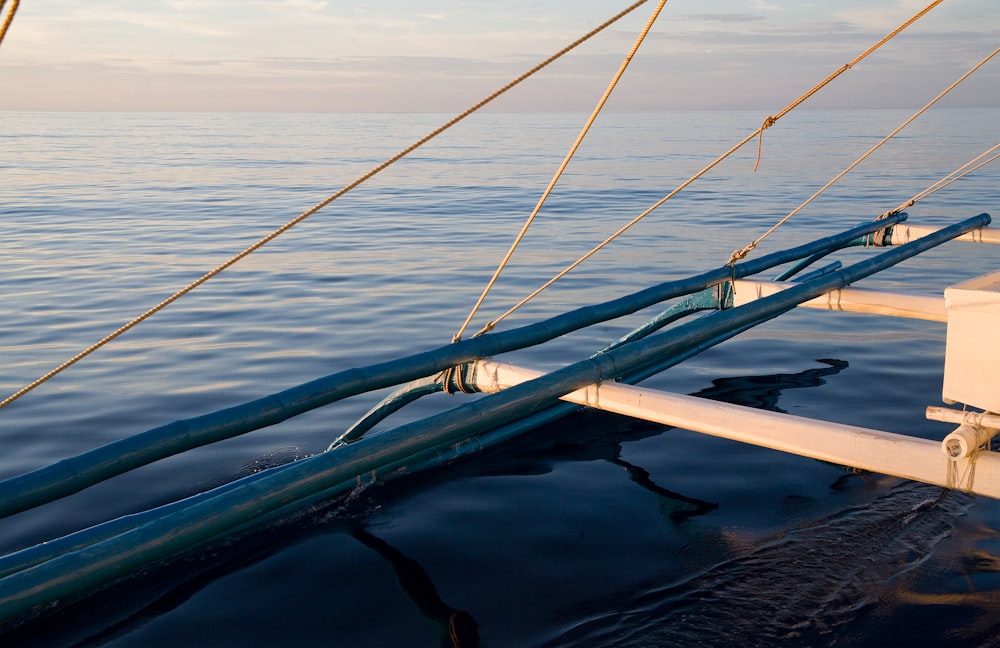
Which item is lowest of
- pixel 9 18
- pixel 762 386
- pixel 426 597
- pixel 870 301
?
pixel 426 597

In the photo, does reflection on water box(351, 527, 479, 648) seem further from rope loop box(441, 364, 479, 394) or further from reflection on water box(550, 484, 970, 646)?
rope loop box(441, 364, 479, 394)

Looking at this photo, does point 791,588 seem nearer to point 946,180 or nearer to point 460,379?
point 460,379

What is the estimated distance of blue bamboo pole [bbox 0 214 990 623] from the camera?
2.77 m

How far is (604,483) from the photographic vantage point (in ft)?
19.7

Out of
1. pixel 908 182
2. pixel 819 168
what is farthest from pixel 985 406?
pixel 819 168

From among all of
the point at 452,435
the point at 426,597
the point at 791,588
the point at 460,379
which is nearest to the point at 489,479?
the point at 460,379

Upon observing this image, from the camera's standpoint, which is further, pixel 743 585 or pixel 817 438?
pixel 743 585

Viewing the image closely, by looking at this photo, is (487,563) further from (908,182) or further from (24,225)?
(908,182)

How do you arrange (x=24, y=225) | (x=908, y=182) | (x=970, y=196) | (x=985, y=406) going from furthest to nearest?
(x=908, y=182), (x=970, y=196), (x=24, y=225), (x=985, y=406)

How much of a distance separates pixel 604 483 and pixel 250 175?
117ft

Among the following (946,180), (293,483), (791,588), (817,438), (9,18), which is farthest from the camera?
(946,180)

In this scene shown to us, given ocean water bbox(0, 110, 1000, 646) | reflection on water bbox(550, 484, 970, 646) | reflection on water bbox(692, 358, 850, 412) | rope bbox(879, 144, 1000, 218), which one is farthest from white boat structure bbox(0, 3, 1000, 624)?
rope bbox(879, 144, 1000, 218)

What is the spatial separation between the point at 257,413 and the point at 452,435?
105cm

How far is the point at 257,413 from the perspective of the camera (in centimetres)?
450
